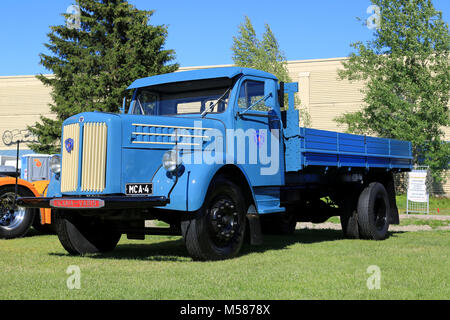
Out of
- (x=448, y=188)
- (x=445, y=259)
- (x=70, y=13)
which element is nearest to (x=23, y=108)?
(x=70, y=13)

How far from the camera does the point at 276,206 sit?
27.8 ft

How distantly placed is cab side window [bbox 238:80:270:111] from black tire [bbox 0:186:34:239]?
5379 mm

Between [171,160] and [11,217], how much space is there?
572 centimetres

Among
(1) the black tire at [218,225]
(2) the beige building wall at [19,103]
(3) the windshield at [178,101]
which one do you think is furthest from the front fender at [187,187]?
(2) the beige building wall at [19,103]

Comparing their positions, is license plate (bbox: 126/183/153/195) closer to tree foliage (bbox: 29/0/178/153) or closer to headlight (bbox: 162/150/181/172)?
headlight (bbox: 162/150/181/172)

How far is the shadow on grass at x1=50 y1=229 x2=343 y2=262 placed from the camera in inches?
302

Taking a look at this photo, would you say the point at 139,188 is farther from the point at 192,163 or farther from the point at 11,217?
the point at 11,217

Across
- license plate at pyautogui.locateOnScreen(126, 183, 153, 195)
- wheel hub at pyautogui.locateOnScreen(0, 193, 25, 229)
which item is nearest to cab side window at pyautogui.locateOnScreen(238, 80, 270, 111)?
license plate at pyautogui.locateOnScreen(126, 183, 153, 195)

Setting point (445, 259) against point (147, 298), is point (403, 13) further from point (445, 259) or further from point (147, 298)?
point (147, 298)

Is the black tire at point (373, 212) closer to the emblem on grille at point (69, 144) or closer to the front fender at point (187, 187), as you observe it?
the front fender at point (187, 187)

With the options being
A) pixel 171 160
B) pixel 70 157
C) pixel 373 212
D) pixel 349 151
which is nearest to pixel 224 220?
pixel 171 160

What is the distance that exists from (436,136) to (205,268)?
2392 cm

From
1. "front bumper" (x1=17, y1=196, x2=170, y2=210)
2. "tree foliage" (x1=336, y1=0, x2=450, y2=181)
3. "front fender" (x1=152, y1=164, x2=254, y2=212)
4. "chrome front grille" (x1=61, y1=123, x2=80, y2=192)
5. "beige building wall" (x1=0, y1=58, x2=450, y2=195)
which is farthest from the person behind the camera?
"beige building wall" (x1=0, y1=58, x2=450, y2=195)

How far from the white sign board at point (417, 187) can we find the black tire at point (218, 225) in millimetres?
12805
